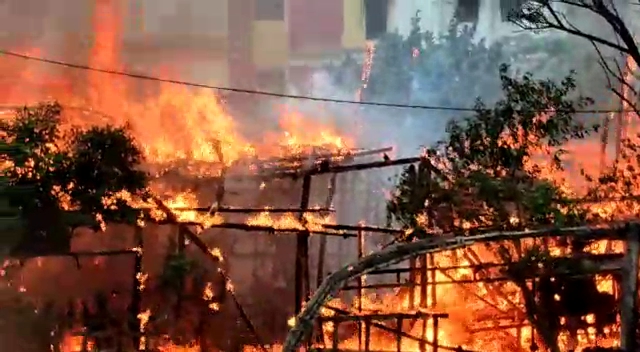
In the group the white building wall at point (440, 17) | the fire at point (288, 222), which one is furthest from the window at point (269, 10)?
the fire at point (288, 222)

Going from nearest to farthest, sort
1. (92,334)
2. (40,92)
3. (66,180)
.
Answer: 1. (66,180)
2. (92,334)
3. (40,92)

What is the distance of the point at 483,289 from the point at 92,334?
4525mm

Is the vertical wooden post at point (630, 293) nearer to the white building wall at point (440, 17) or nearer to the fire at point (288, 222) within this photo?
the fire at point (288, 222)

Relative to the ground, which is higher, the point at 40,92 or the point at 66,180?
the point at 40,92

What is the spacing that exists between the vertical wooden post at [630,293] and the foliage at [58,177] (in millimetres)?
5217

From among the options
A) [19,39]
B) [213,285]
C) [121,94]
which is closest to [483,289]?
[213,285]

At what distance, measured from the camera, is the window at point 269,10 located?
13922 mm

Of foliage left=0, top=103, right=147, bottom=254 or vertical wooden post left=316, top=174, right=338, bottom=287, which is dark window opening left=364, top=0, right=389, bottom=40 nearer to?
vertical wooden post left=316, top=174, right=338, bottom=287

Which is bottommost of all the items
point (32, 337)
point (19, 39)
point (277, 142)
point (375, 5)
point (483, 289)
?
point (32, 337)

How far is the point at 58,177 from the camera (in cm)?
708

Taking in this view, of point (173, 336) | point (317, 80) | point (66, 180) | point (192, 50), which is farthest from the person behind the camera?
point (317, 80)

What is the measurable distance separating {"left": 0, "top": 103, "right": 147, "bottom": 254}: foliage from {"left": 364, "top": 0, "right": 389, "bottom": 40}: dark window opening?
8194mm

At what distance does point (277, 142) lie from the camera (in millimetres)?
13602

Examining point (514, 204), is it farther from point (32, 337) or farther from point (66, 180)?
point (32, 337)
